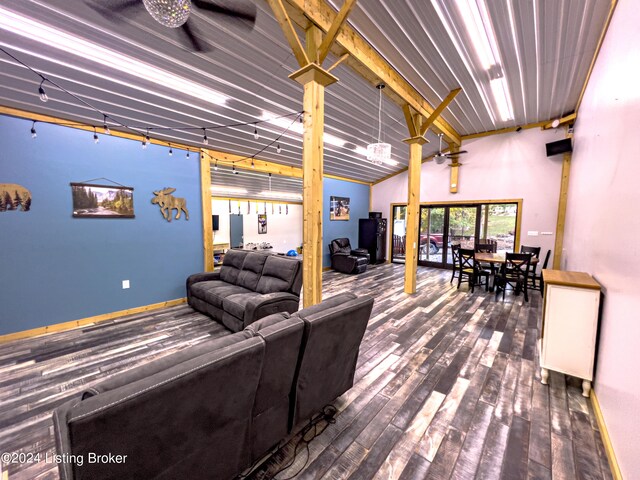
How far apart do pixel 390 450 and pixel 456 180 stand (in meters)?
7.50

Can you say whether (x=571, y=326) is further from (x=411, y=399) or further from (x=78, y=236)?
(x=78, y=236)

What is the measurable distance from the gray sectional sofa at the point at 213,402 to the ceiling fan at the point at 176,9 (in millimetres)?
1834

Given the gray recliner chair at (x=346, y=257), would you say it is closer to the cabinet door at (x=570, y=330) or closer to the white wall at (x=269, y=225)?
the white wall at (x=269, y=225)

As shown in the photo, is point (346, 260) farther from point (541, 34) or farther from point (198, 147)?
point (541, 34)

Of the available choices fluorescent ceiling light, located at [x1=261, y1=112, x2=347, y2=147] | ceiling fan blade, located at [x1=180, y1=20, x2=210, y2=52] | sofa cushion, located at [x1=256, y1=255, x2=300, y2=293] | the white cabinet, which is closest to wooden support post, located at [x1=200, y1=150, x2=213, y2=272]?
fluorescent ceiling light, located at [x1=261, y1=112, x2=347, y2=147]

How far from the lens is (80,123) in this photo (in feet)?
11.7

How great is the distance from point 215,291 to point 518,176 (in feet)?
25.3

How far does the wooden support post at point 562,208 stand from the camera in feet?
18.7

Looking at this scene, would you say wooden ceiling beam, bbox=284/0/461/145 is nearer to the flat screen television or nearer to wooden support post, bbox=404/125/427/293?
wooden support post, bbox=404/125/427/293

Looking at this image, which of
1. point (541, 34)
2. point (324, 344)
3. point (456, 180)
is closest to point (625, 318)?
point (324, 344)

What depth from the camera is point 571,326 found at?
2.25 m

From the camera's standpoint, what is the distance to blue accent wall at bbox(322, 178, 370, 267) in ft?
25.5

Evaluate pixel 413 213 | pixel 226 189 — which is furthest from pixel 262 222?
pixel 413 213

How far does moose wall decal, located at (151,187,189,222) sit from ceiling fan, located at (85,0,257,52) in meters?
2.87
